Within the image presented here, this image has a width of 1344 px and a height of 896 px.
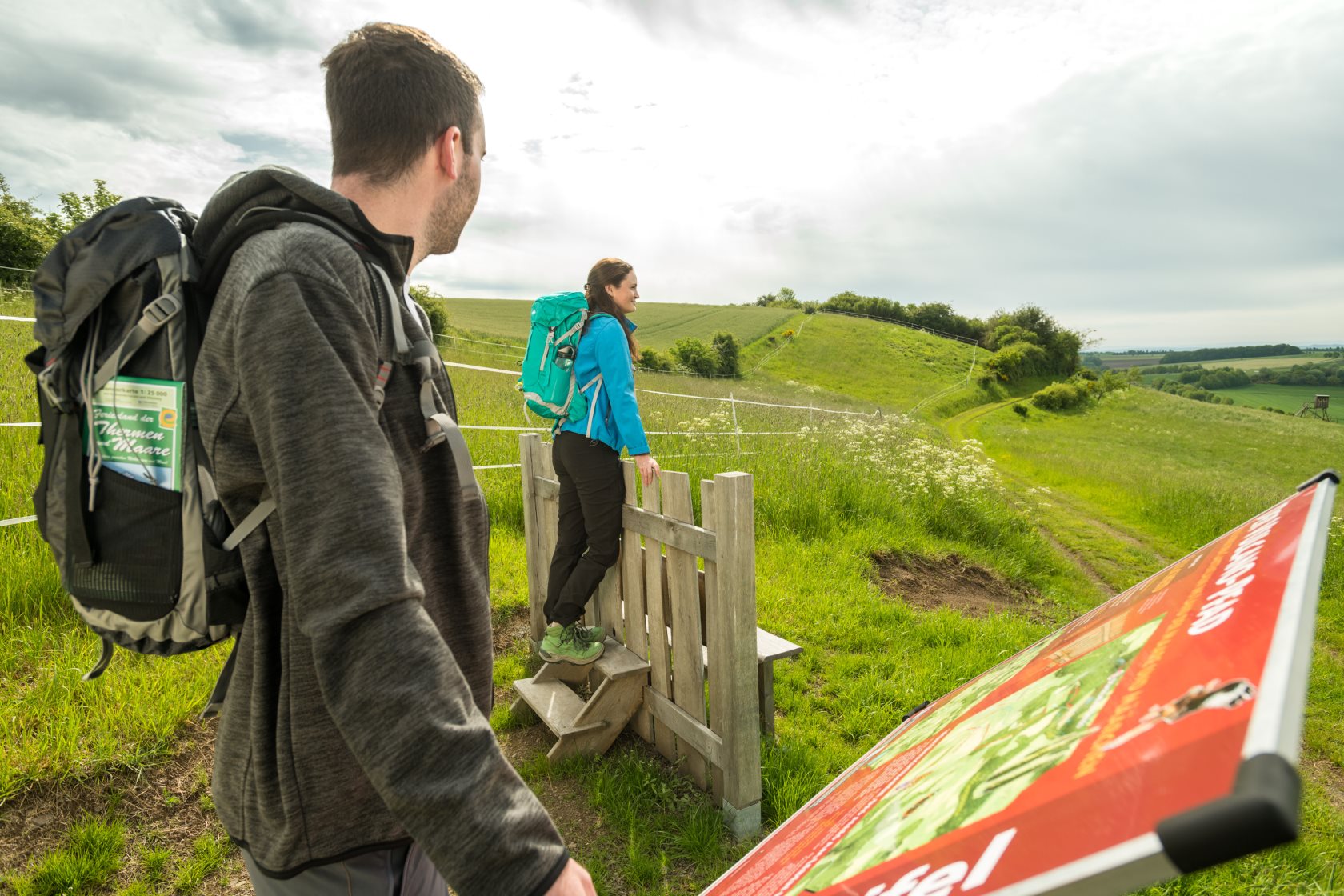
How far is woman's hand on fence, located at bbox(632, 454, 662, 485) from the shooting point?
3.66 m

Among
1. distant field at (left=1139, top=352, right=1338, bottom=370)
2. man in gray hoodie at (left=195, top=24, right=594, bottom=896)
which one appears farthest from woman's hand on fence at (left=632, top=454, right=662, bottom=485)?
distant field at (left=1139, top=352, right=1338, bottom=370)

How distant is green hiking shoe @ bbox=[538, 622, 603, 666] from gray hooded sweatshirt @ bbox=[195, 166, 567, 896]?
2.61 meters

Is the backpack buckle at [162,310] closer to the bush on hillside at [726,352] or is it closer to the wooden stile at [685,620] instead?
the wooden stile at [685,620]

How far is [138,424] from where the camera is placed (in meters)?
1.11

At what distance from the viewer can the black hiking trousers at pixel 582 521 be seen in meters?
3.81

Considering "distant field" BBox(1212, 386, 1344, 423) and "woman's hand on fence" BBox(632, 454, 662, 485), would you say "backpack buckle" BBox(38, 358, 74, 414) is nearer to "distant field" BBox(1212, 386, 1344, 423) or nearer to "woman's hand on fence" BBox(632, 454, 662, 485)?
"woman's hand on fence" BBox(632, 454, 662, 485)

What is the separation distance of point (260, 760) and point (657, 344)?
171 feet

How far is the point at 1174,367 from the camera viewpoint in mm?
88688

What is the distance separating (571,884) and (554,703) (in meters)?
3.03

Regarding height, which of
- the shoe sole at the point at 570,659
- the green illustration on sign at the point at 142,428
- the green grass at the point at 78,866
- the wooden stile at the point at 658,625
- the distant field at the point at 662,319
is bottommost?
the green grass at the point at 78,866

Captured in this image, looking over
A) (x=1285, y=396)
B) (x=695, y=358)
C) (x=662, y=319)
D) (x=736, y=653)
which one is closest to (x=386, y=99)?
(x=736, y=653)

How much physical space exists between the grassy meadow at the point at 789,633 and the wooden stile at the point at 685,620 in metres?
0.40

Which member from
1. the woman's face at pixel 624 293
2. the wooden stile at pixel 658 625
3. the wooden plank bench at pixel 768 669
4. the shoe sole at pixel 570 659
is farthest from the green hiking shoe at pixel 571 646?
the woman's face at pixel 624 293

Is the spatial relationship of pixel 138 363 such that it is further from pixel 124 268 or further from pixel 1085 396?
pixel 1085 396
